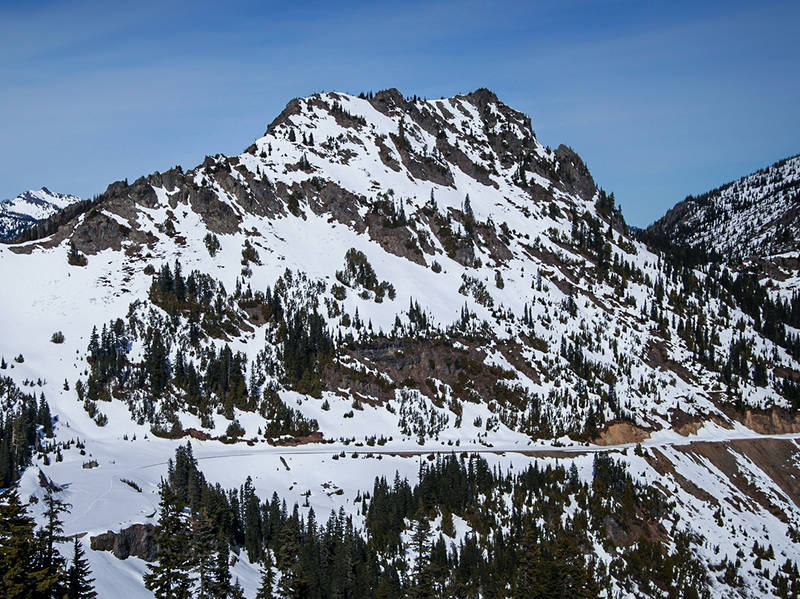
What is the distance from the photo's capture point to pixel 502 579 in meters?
77.8

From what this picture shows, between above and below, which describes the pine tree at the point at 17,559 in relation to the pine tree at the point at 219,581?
above

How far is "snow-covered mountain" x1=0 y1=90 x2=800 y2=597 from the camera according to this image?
96.2 m

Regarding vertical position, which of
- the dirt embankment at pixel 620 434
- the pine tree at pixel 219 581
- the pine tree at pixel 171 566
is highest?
the dirt embankment at pixel 620 434

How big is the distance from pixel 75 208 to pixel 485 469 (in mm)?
121024

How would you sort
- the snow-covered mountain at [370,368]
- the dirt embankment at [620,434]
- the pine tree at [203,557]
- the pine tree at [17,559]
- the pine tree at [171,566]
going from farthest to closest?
the dirt embankment at [620,434] → the snow-covered mountain at [370,368] → the pine tree at [203,557] → the pine tree at [171,566] → the pine tree at [17,559]

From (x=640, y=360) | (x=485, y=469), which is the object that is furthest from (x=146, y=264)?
(x=640, y=360)

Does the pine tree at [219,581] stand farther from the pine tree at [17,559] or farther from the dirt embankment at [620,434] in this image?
the dirt embankment at [620,434]

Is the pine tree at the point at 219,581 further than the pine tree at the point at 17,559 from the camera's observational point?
Yes

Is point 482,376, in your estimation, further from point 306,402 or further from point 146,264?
point 146,264

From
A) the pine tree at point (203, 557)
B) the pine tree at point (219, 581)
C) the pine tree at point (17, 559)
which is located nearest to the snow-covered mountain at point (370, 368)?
the pine tree at point (219, 581)

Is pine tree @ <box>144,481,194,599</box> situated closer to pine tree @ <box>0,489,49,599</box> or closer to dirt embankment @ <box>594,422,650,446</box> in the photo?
pine tree @ <box>0,489,49,599</box>

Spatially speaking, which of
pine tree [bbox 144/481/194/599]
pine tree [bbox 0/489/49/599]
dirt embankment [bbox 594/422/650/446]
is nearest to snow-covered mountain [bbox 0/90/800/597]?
dirt embankment [bbox 594/422/650/446]

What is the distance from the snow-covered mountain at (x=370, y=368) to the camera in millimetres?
96250

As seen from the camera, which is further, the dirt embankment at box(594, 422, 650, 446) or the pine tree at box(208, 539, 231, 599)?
the dirt embankment at box(594, 422, 650, 446)
